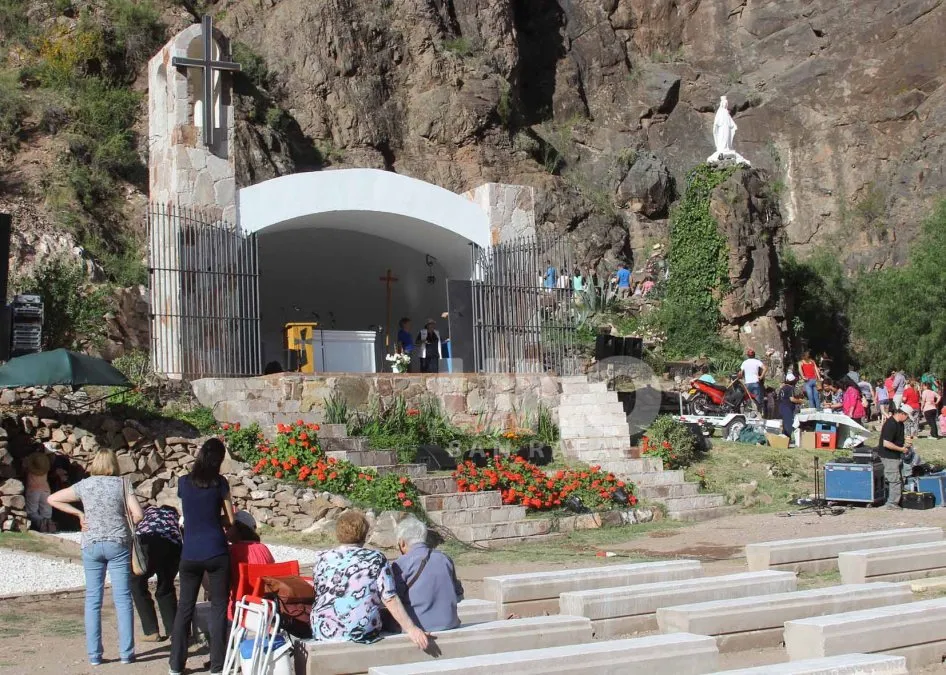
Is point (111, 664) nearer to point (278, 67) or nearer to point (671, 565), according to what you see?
point (671, 565)

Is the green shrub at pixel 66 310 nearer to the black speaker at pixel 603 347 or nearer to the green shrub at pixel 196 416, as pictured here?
the green shrub at pixel 196 416

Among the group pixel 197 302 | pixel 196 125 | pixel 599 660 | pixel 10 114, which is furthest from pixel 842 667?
pixel 10 114

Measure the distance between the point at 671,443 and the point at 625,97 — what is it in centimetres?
2762

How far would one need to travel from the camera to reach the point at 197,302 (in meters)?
14.5

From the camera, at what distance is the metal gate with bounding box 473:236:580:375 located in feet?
54.0

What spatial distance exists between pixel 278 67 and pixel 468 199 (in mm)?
18643

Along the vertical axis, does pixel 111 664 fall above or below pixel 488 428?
below

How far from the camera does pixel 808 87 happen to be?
39.5 metres

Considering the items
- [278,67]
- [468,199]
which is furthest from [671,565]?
[278,67]

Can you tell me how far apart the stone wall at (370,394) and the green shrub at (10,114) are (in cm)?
1717

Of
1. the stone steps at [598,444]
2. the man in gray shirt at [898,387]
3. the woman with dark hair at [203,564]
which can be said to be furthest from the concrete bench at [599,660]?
the man in gray shirt at [898,387]

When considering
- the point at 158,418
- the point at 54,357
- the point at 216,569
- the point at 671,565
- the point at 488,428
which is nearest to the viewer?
the point at 216,569

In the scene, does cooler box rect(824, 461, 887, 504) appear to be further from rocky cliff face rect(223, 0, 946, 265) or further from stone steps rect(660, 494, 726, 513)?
rocky cliff face rect(223, 0, 946, 265)

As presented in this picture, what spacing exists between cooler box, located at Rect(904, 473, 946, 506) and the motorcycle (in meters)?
5.26
